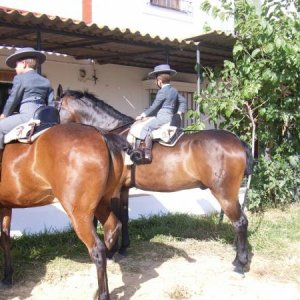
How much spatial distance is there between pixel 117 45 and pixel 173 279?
4899 mm

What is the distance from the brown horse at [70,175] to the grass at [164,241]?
1.20 m

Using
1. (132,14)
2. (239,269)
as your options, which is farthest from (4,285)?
(132,14)

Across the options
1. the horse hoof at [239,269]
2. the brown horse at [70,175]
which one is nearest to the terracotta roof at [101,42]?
the brown horse at [70,175]

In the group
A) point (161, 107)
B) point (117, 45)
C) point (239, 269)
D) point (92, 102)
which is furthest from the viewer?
point (117, 45)

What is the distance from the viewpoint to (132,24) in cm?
1103

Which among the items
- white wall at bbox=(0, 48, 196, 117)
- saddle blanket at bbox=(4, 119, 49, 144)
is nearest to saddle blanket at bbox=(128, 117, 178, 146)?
saddle blanket at bbox=(4, 119, 49, 144)

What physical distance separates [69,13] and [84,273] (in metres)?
6.66

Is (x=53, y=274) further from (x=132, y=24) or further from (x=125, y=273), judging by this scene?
(x=132, y=24)

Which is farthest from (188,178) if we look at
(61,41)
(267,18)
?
(61,41)

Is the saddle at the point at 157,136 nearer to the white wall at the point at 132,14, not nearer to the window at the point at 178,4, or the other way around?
the white wall at the point at 132,14

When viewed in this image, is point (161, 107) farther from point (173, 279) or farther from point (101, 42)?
point (173, 279)

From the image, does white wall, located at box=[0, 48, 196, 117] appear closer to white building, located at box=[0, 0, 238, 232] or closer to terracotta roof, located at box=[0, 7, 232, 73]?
white building, located at box=[0, 0, 238, 232]

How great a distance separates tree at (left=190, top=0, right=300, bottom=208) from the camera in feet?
24.1

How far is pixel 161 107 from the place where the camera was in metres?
6.42
